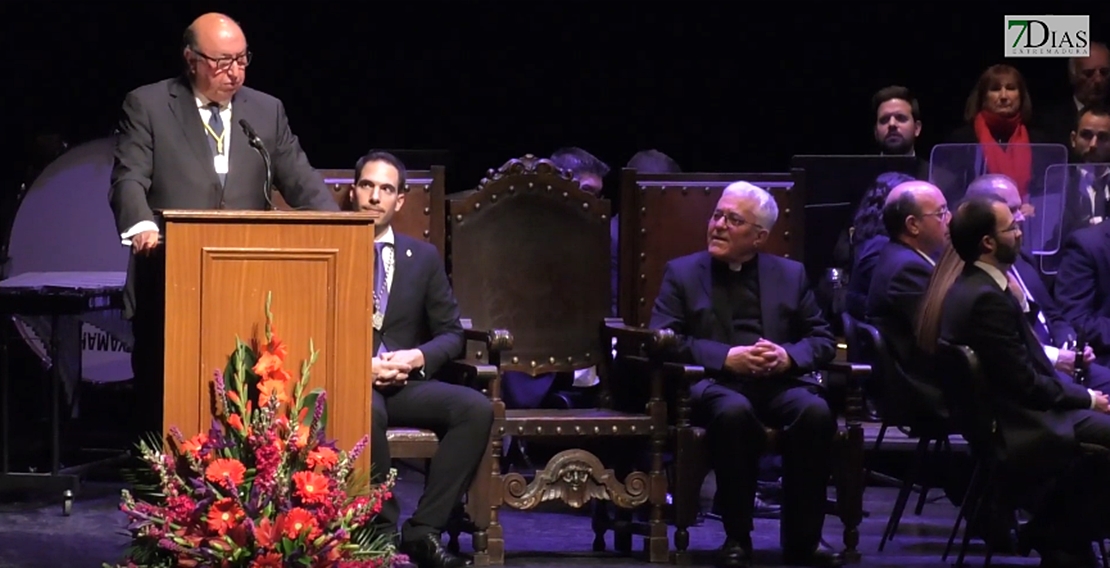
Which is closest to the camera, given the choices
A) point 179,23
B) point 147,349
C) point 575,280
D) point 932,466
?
point 147,349

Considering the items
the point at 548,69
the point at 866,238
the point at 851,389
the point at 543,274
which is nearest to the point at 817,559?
the point at 851,389

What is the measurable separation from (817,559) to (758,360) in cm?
60

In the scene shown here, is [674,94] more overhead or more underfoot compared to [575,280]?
more overhead

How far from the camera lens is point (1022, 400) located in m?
4.75

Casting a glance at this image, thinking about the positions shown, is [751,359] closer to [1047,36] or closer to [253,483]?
[253,483]

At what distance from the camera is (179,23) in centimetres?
766

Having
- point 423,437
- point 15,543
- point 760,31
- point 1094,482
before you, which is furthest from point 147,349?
point 760,31

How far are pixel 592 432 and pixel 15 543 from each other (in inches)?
68.7

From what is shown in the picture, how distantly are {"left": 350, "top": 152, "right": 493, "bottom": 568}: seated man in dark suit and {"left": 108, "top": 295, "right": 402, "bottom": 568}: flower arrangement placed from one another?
2.73 feet

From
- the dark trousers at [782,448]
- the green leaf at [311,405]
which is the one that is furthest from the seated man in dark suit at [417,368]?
the green leaf at [311,405]

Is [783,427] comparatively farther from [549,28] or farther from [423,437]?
[549,28]

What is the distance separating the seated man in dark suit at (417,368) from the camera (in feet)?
15.3

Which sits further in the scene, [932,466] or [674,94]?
[674,94]

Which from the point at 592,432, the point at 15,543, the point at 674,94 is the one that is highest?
the point at 674,94
